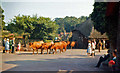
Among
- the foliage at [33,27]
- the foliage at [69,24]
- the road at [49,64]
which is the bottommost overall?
the road at [49,64]

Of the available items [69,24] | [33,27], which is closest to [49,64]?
[33,27]

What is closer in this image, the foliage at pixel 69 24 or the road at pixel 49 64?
the road at pixel 49 64

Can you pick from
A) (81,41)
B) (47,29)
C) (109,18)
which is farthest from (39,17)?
(109,18)

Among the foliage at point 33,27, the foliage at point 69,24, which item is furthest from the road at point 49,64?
the foliage at point 69,24

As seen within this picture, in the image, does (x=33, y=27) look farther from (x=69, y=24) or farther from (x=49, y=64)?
(x=69, y=24)

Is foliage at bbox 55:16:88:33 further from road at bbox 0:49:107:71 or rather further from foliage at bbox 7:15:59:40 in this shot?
road at bbox 0:49:107:71

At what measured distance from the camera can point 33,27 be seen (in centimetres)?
4275

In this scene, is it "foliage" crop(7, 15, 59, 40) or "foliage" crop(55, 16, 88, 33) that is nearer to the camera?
"foliage" crop(7, 15, 59, 40)

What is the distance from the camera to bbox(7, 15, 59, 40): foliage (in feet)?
137

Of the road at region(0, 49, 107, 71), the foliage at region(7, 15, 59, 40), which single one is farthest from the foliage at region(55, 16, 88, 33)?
the road at region(0, 49, 107, 71)

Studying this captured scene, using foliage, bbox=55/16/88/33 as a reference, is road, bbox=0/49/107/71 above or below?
below

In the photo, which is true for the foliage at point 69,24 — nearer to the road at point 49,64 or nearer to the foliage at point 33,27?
the foliage at point 33,27

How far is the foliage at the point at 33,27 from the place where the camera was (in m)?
41.9

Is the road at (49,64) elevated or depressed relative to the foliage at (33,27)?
depressed
